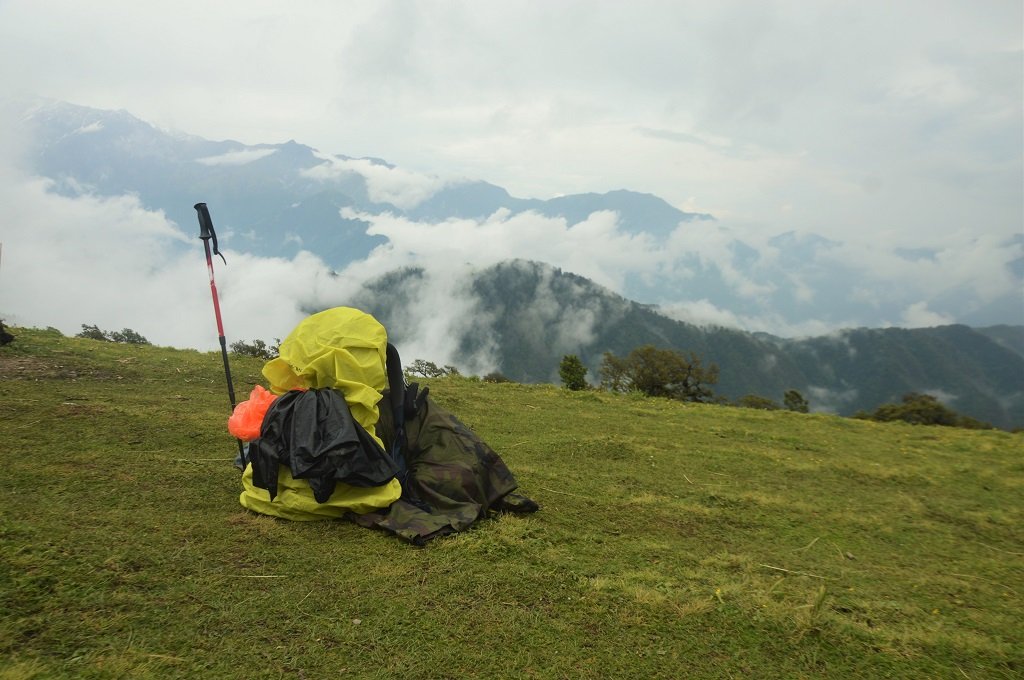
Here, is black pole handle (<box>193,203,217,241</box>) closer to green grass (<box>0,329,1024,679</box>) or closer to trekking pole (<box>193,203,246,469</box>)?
trekking pole (<box>193,203,246,469</box>)

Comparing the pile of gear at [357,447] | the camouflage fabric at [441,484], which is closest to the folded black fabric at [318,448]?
the pile of gear at [357,447]

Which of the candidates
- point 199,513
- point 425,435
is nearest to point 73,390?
point 199,513

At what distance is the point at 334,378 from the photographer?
17.7ft

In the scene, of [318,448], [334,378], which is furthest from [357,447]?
[334,378]

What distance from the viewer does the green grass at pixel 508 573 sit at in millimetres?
3334

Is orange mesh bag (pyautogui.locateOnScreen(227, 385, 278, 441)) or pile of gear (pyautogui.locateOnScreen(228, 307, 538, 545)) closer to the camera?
pile of gear (pyautogui.locateOnScreen(228, 307, 538, 545))

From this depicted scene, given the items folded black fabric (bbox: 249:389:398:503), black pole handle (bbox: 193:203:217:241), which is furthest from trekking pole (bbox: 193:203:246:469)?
folded black fabric (bbox: 249:389:398:503)

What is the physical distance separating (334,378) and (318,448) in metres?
0.76

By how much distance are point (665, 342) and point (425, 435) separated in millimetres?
189058

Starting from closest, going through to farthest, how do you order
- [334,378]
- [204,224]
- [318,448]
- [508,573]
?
[508,573] < [318,448] < [334,378] < [204,224]

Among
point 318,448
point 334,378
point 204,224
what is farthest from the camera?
point 204,224

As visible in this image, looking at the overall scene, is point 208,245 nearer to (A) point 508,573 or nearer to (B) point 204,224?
(B) point 204,224

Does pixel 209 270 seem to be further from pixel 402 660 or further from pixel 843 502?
pixel 843 502

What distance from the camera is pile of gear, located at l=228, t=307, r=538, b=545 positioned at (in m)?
4.95
